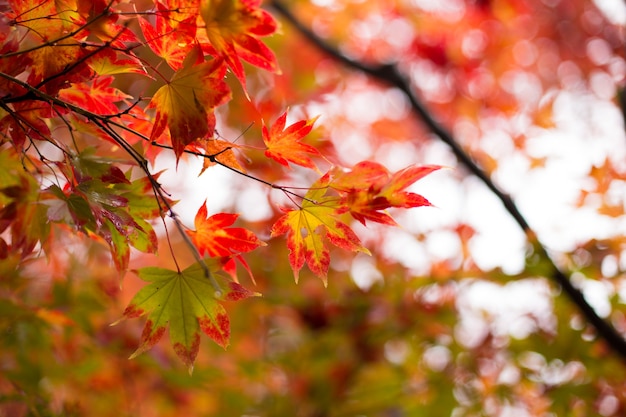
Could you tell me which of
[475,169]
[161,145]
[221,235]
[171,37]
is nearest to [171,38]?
[171,37]

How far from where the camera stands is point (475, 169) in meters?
1.43

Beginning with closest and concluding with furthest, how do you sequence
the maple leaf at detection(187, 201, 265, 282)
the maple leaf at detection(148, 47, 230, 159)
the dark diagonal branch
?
the maple leaf at detection(148, 47, 230, 159) < the maple leaf at detection(187, 201, 265, 282) < the dark diagonal branch

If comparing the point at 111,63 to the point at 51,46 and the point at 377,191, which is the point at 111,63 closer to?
the point at 51,46

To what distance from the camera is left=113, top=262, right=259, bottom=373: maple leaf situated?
67 cm

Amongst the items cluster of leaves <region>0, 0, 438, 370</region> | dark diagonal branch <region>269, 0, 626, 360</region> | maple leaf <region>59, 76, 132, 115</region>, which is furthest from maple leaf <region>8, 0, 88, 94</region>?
dark diagonal branch <region>269, 0, 626, 360</region>

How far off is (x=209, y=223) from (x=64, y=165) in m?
0.19

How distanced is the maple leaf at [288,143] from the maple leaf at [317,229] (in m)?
0.04

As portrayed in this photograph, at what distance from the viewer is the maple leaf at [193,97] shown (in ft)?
1.97

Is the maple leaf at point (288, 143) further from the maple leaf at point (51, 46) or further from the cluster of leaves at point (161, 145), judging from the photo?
the maple leaf at point (51, 46)

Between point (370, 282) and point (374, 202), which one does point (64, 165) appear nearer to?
point (374, 202)

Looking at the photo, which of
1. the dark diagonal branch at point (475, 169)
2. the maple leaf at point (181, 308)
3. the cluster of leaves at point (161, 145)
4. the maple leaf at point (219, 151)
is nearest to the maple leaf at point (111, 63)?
the cluster of leaves at point (161, 145)

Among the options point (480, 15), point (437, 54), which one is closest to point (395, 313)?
point (437, 54)

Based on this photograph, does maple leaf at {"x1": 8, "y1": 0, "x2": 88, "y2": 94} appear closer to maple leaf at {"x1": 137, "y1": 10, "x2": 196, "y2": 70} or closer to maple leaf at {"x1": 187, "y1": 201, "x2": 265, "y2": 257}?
maple leaf at {"x1": 137, "y1": 10, "x2": 196, "y2": 70}

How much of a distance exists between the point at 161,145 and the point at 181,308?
20 cm
